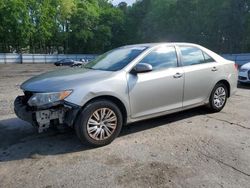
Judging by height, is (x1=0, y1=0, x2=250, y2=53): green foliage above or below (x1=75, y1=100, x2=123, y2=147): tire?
above

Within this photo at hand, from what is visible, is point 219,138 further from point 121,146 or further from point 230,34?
point 230,34

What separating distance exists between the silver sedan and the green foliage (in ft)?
143

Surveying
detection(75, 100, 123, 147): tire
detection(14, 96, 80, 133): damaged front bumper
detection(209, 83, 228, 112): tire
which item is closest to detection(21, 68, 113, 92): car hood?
detection(14, 96, 80, 133): damaged front bumper

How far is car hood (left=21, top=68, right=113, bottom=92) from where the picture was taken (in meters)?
4.60

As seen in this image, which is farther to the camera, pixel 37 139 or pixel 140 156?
pixel 37 139

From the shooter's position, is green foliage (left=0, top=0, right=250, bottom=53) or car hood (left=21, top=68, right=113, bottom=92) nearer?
car hood (left=21, top=68, right=113, bottom=92)

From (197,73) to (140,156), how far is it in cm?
235

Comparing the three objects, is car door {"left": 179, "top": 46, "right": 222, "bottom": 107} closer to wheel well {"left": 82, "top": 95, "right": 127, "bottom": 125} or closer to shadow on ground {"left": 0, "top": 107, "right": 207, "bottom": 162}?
shadow on ground {"left": 0, "top": 107, "right": 207, "bottom": 162}

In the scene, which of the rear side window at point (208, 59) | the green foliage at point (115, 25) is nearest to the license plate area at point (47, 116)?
the rear side window at point (208, 59)

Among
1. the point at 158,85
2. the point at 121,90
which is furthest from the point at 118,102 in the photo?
the point at 158,85

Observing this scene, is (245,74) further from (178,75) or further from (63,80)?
(63,80)

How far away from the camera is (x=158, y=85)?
211 inches

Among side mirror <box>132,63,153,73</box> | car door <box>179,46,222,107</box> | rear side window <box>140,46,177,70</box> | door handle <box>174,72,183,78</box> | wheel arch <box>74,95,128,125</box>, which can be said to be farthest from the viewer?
car door <box>179,46,222,107</box>

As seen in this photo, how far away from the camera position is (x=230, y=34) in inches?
1912
